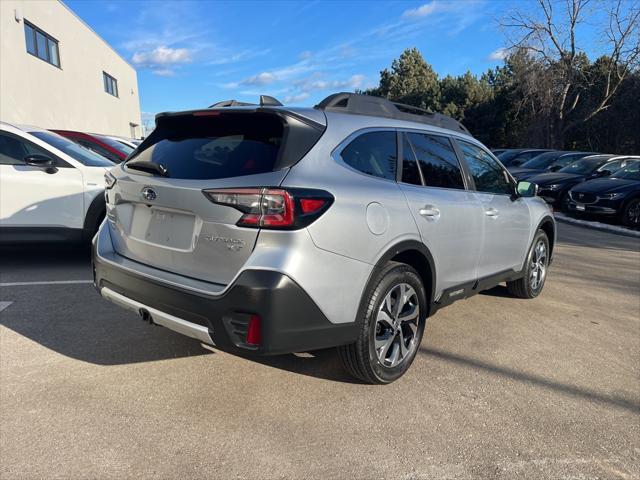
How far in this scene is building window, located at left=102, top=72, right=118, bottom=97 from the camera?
27939mm

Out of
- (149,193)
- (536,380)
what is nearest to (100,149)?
(149,193)

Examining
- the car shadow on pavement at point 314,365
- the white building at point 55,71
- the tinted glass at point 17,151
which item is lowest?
the car shadow on pavement at point 314,365

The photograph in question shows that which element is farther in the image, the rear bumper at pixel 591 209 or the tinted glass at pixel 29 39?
the tinted glass at pixel 29 39

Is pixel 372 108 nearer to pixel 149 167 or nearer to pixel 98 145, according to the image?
pixel 149 167

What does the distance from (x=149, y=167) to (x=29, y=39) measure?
18.0m

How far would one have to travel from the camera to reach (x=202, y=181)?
2.70 m

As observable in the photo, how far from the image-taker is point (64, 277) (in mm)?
5438

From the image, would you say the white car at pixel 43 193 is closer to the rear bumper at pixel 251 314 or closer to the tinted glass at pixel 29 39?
the rear bumper at pixel 251 314

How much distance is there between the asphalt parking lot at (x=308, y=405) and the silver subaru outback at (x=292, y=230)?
0.44 metres

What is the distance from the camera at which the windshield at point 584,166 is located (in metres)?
13.7

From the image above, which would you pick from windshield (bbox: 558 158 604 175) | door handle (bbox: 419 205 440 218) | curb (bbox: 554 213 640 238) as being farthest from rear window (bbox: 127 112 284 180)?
windshield (bbox: 558 158 604 175)

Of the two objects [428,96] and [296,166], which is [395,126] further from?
[428,96]

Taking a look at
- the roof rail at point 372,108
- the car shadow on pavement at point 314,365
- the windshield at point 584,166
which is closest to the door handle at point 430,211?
the roof rail at point 372,108

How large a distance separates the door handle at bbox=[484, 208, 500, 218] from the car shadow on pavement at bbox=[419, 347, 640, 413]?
124cm
